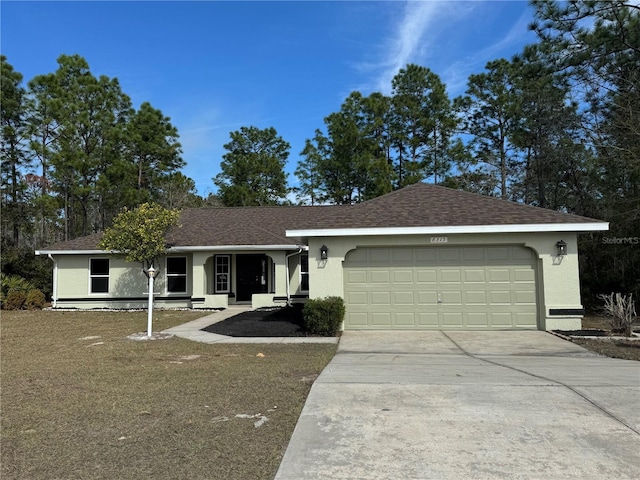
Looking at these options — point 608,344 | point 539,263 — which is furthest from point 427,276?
point 608,344

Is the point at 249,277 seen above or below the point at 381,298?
above

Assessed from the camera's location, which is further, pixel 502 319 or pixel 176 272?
pixel 176 272

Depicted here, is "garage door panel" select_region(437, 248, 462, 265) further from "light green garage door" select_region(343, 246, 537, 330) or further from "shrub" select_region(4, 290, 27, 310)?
"shrub" select_region(4, 290, 27, 310)

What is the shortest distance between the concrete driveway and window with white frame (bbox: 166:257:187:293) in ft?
41.3

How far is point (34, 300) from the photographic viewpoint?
19.0 meters

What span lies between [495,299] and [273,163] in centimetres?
2868

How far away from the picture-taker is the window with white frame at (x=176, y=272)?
62.0 ft

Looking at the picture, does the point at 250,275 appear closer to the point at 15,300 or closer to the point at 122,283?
the point at 122,283

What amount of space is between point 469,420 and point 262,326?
796 centimetres

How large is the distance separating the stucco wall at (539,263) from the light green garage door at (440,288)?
0.74 feet

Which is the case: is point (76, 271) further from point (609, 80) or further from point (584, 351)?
point (609, 80)

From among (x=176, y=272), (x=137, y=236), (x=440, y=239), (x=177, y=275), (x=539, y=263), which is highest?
(x=137, y=236)

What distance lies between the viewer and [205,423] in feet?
14.9

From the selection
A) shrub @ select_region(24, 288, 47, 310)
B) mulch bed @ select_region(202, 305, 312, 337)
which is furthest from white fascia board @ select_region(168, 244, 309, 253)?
shrub @ select_region(24, 288, 47, 310)
